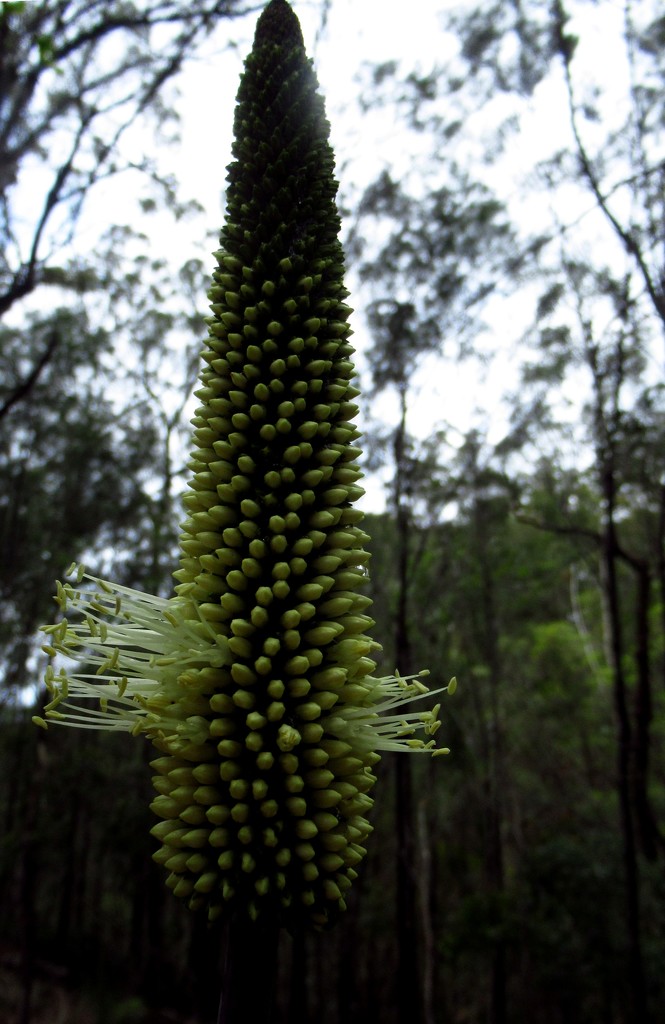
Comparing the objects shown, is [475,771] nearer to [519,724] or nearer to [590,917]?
[519,724]

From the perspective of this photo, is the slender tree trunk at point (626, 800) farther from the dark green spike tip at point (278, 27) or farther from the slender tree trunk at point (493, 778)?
the dark green spike tip at point (278, 27)

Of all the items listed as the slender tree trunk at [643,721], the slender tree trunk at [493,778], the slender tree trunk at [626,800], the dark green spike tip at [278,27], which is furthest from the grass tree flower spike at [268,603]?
the slender tree trunk at [493,778]

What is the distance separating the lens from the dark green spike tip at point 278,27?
2115 mm

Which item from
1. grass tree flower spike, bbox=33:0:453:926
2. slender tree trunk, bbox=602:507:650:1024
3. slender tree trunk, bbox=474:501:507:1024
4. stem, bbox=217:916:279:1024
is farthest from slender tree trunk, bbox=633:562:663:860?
stem, bbox=217:916:279:1024

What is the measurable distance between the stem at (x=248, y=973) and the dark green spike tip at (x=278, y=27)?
2450 mm

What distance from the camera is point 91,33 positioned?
26.8 ft

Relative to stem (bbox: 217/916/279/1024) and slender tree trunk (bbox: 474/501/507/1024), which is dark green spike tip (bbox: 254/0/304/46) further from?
slender tree trunk (bbox: 474/501/507/1024)

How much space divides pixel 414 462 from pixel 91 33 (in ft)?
25.2

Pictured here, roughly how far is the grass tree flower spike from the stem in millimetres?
59

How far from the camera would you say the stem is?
4.66ft

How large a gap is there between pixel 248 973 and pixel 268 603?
797 mm

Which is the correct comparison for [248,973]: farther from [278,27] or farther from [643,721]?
[643,721]

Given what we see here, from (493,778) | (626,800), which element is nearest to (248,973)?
(626,800)

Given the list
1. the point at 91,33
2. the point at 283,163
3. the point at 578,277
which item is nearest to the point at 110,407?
the point at 91,33
